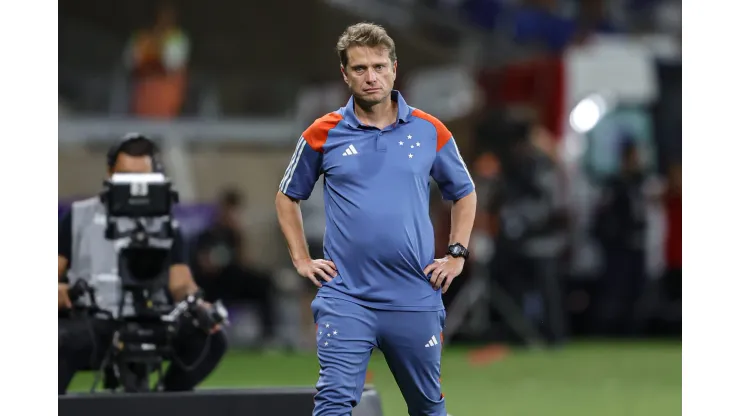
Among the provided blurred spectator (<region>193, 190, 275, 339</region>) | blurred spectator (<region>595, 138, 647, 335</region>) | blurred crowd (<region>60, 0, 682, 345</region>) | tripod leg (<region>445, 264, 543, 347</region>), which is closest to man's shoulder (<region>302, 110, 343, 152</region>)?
blurred crowd (<region>60, 0, 682, 345</region>)

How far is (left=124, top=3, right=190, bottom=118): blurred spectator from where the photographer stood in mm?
18156

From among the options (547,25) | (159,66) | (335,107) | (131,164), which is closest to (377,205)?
(131,164)

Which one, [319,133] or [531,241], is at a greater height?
[319,133]

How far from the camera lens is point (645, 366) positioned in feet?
49.7

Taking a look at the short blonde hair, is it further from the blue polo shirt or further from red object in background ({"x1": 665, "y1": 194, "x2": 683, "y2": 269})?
red object in background ({"x1": 665, "y1": 194, "x2": 683, "y2": 269})

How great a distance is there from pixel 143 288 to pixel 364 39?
288 centimetres

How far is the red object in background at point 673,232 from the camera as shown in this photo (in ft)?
61.5

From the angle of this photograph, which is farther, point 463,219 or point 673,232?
point 673,232

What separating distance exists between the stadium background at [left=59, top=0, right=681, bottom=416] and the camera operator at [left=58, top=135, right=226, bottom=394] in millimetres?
6662

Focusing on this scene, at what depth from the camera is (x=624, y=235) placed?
18.2m

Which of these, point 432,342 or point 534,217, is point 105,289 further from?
point 534,217

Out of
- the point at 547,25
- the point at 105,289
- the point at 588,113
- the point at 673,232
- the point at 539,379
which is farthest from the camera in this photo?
the point at 547,25
